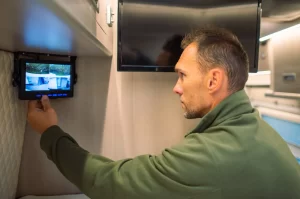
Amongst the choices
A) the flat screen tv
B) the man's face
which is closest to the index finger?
the flat screen tv

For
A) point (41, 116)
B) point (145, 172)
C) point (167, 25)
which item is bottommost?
point (145, 172)

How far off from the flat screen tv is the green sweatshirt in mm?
555

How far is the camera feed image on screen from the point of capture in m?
1.05

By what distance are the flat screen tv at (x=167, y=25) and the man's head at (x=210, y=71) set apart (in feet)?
1.22

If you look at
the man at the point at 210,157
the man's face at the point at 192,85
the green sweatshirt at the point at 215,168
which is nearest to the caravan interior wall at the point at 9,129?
the man at the point at 210,157

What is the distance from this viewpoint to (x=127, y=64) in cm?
124

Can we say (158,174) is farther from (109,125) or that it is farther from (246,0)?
(246,0)

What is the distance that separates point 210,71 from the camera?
834 mm

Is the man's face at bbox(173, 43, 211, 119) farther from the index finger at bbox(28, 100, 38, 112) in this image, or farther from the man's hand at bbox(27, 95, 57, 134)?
the index finger at bbox(28, 100, 38, 112)

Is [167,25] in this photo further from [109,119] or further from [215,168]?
[215,168]

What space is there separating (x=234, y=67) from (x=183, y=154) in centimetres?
33

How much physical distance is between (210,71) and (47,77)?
0.68 m

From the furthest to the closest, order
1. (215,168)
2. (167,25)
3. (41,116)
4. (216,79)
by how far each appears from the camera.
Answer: (167,25)
(41,116)
(216,79)
(215,168)

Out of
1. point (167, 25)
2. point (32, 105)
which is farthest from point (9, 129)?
point (167, 25)
